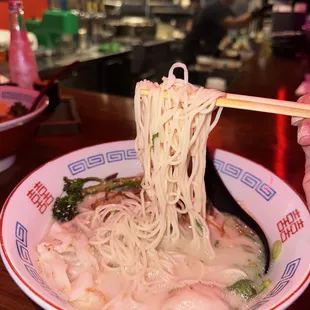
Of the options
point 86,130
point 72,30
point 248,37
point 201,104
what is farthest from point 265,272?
point 248,37

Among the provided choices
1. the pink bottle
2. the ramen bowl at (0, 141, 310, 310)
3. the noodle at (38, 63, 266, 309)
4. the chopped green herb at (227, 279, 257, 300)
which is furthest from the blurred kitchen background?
the chopped green herb at (227, 279, 257, 300)

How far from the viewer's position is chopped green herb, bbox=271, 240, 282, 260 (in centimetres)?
112

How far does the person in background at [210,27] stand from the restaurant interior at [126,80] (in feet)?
0.12

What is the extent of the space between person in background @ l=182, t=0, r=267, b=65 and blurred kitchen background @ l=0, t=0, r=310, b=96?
0.20m

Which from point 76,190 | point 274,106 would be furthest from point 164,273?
point 274,106

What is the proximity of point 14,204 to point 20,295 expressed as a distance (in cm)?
27

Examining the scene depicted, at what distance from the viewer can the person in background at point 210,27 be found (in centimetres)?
598

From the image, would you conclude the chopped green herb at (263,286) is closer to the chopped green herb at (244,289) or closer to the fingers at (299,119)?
the chopped green herb at (244,289)

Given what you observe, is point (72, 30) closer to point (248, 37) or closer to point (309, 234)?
point (248, 37)

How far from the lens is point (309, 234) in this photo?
40.8 inches

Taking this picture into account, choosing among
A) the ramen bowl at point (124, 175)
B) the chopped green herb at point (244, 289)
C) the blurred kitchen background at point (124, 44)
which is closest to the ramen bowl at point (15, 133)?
the ramen bowl at point (124, 175)

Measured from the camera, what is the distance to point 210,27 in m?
6.03

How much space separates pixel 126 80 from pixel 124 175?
516 cm

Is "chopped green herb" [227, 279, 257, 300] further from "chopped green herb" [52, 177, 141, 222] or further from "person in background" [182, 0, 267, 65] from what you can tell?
"person in background" [182, 0, 267, 65]
